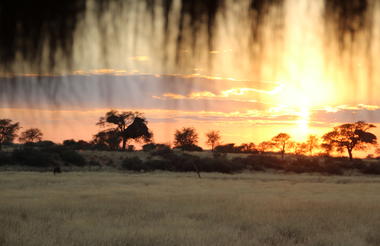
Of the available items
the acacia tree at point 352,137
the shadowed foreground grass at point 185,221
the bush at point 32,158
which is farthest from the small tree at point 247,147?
the shadowed foreground grass at point 185,221

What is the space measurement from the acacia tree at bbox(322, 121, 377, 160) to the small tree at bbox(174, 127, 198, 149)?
30.6 meters

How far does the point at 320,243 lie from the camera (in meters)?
9.99

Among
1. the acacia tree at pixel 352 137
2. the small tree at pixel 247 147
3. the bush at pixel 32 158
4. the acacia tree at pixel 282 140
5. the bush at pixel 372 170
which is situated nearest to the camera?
the bush at pixel 32 158

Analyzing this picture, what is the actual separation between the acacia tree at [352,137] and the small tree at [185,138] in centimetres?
3059

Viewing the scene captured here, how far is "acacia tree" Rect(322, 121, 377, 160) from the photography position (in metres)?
71.4

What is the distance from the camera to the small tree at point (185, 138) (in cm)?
9181

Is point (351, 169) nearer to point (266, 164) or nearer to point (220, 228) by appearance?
point (266, 164)

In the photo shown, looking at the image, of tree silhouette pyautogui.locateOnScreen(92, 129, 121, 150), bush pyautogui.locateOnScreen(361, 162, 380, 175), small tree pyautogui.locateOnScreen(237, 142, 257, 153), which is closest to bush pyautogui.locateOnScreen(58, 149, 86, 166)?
tree silhouette pyautogui.locateOnScreen(92, 129, 121, 150)

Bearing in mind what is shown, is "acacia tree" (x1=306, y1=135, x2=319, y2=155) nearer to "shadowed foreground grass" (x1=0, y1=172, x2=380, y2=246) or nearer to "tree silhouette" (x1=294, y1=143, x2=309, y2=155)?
"tree silhouette" (x1=294, y1=143, x2=309, y2=155)

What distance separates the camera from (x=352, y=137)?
7256 cm

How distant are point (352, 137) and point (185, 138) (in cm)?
3511

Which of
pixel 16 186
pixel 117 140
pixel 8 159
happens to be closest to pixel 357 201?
pixel 16 186

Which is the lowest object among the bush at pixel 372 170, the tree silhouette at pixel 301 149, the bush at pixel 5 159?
the bush at pixel 372 170

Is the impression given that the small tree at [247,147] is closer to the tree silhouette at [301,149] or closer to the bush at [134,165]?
the tree silhouette at [301,149]
